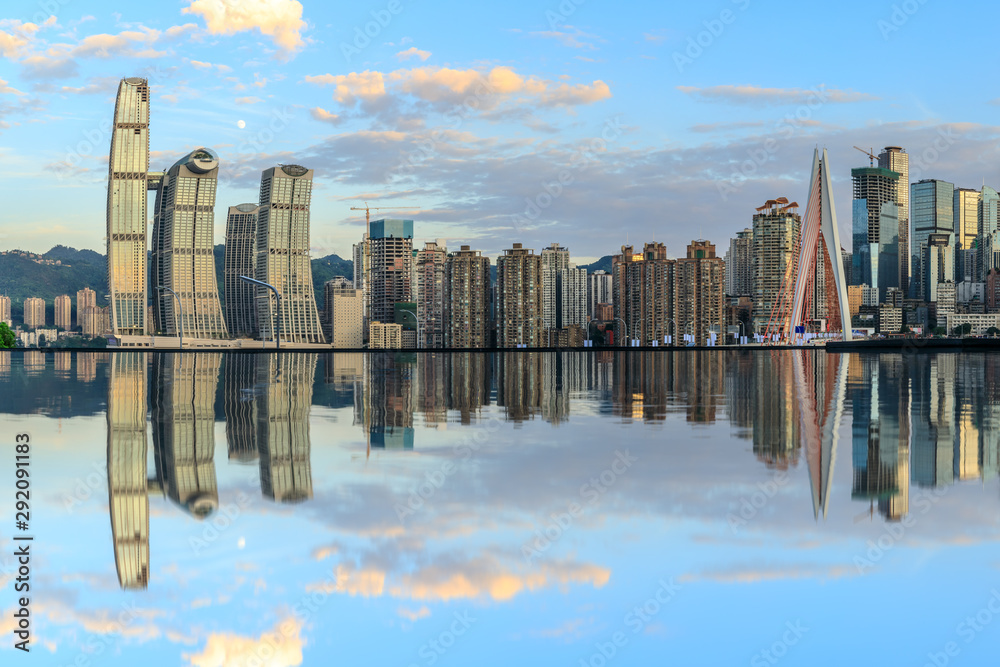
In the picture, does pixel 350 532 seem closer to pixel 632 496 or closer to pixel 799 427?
pixel 632 496

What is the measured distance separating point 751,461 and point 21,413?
17.4 m

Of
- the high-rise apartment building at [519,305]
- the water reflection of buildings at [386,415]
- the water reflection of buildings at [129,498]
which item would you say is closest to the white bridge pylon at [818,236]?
the high-rise apartment building at [519,305]

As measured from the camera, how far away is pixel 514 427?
1861cm

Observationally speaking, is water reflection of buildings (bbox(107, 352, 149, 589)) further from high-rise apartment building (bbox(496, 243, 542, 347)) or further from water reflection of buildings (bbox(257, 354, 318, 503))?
high-rise apartment building (bbox(496, 243, 542, 347))

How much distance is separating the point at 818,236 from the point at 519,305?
76.3 m

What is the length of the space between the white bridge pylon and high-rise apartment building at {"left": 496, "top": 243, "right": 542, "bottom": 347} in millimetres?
65897

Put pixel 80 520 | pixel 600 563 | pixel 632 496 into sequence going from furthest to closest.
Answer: pixel 632 496, pixel 80 520, pixel 600 563

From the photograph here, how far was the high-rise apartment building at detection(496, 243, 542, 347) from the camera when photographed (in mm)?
196000

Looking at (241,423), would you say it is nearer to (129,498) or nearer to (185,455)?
(185,455)

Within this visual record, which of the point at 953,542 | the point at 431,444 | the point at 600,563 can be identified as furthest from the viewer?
the point at 431,444

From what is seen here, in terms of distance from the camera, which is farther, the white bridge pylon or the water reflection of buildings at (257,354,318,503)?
the white bridge pylon

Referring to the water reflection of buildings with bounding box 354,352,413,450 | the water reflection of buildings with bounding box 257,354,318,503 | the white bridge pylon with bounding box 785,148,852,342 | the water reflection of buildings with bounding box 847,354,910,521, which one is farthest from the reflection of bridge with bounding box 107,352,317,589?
the white bridge pylon with bounding box 785,148,852,342

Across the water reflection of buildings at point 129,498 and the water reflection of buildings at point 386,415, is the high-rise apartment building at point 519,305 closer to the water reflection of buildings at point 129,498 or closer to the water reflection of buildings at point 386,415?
the water reflection of buildings at point 386,415

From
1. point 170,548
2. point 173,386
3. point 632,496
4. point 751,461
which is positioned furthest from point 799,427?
point 173,386
